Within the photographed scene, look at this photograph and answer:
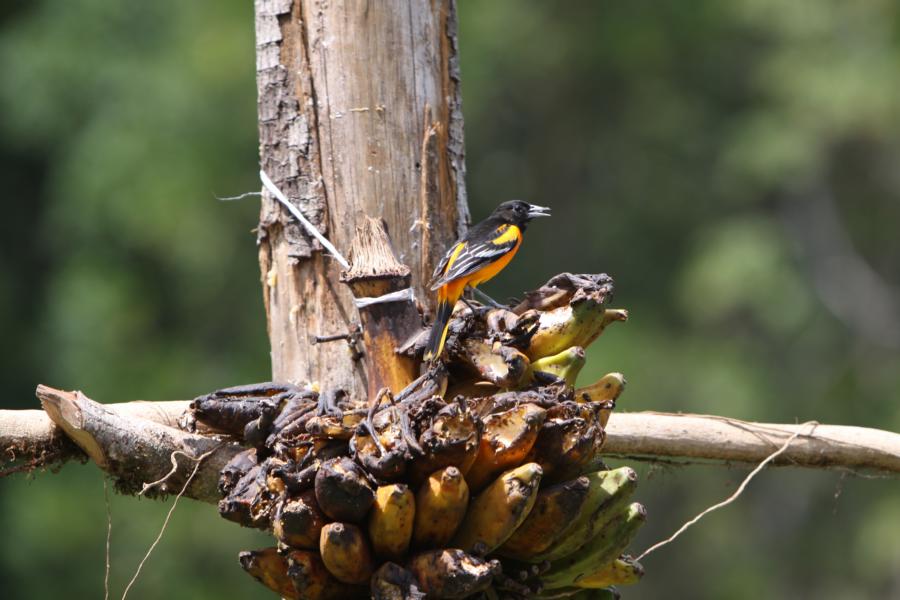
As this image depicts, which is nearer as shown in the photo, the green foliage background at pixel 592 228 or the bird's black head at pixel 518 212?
the bird's black head at pixel 518 212

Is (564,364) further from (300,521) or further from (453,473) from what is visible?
(300,521)

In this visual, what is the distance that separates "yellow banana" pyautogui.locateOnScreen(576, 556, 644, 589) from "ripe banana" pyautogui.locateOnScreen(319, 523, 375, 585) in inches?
22.3

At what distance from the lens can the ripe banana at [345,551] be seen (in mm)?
2244

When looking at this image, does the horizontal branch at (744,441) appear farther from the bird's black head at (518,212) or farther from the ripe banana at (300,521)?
the bird's black head at (518,212)

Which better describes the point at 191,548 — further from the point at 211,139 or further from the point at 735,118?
the point at 735,118

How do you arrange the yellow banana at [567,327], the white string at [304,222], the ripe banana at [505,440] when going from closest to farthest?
the ripe banana at [505,440]
the yellow banana at [567,327]
the white string at [304,222]

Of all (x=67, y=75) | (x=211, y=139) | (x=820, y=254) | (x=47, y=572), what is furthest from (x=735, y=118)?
(x=47, y=572)

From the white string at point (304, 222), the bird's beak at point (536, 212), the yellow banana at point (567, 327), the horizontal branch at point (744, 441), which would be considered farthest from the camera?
the bird's beak at point (536, 212)

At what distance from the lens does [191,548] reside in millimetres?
13273

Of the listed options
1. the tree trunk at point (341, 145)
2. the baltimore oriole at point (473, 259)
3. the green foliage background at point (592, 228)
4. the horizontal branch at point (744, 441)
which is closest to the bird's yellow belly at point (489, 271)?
the baltimore oriole at point (473, 259)

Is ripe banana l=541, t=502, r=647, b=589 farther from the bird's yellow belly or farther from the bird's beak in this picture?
the bird's beak

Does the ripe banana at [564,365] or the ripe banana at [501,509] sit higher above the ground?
the ripe banana at [564,365]

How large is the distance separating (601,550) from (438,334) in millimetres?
538

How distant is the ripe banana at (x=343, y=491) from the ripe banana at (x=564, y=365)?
0.49m
